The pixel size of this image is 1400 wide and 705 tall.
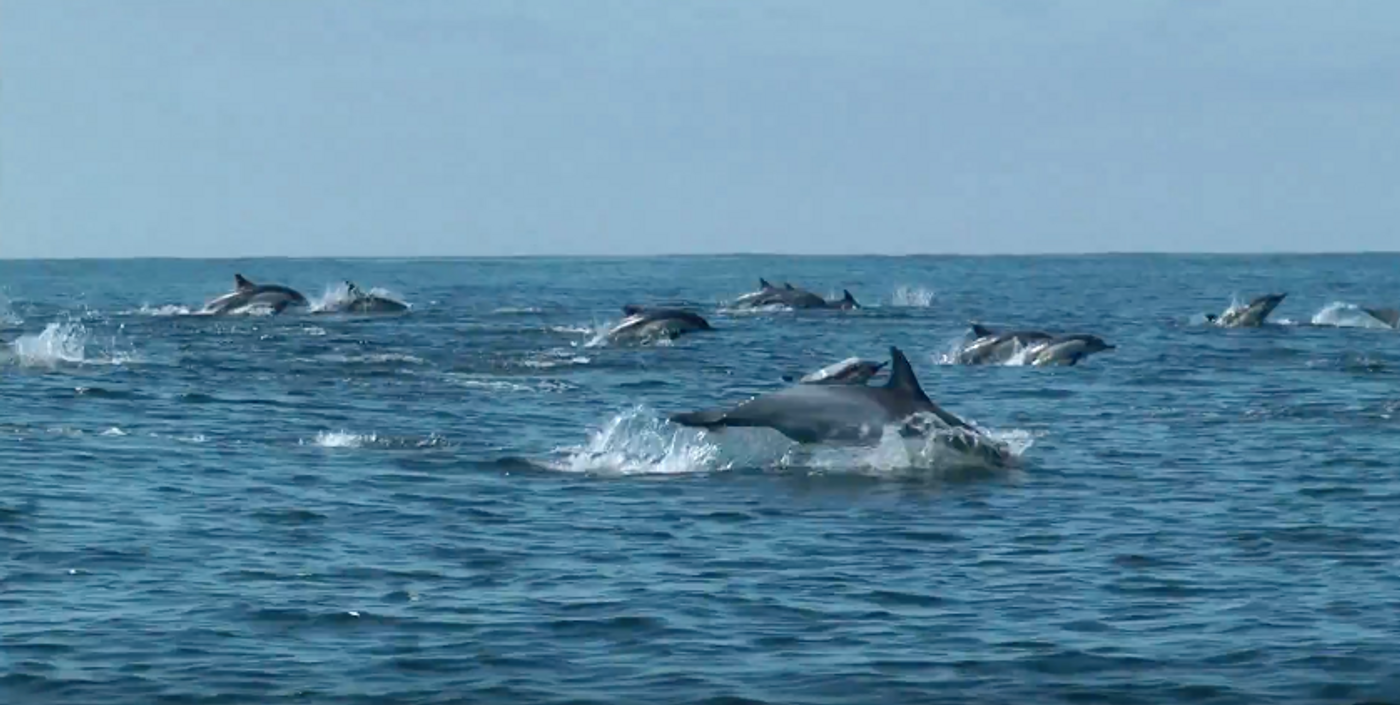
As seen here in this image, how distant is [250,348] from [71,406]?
13.9m

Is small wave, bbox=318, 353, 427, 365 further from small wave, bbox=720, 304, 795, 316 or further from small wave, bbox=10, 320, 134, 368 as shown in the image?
small wave, bbox=720, 304, 795, 316

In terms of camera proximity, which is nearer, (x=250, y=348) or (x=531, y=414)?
(x=531, y=414)

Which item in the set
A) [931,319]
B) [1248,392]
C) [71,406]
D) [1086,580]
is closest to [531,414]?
[71,406]

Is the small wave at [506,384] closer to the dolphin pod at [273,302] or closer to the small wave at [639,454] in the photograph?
the small wave at [639,454]

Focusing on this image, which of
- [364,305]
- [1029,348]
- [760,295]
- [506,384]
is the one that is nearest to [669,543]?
[506,384]

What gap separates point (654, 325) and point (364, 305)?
18.3 metres

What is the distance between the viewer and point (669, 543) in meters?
19.8

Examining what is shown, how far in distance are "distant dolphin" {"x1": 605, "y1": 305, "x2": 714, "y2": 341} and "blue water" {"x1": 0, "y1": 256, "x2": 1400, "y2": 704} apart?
8692 millimetres

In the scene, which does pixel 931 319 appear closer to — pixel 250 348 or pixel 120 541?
pixel 250 348

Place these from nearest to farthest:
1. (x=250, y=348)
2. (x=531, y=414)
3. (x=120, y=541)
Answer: (x=120, y=541)
(x=531, y=414)
(x=250, y=348)

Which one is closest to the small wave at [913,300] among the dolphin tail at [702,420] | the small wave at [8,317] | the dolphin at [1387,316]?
the dolphin at [1387,316]

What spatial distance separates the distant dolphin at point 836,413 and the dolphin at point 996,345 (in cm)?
1780

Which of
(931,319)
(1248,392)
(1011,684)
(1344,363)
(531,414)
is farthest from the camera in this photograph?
(931,319)

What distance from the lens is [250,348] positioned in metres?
46.7
